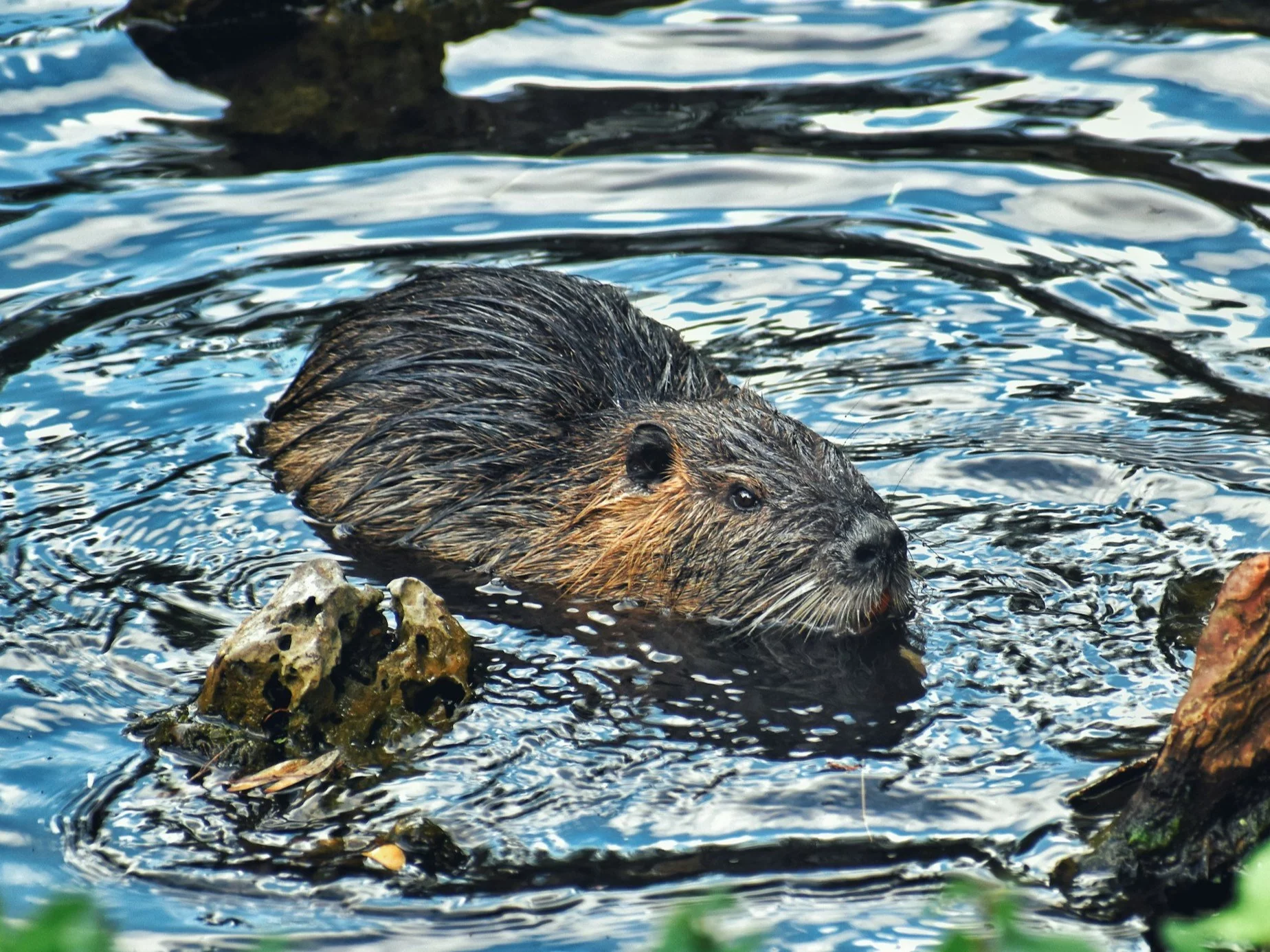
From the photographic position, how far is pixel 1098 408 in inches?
241

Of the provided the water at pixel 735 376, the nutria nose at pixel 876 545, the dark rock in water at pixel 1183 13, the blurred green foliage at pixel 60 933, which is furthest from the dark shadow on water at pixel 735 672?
the dark rock in water at pixel 1183 13

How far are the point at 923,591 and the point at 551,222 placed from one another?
133 inches

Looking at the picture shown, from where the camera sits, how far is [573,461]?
5523 millimetres

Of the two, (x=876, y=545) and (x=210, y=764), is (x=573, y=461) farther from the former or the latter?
(x=210, y=764)

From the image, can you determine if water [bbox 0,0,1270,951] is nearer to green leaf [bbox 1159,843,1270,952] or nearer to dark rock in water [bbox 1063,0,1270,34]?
dark rock in water [bbox 1063,0,1270,34]

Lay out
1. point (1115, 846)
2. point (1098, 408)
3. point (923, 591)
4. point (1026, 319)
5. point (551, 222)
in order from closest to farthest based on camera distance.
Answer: point (1115, 846)
point (923, 591)
point (1098, 408)
point (1026, 319)
point (551, 222)

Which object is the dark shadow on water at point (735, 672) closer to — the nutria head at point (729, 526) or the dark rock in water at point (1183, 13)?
the nutria head at point (729, 526)

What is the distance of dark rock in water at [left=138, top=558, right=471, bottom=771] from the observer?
4.33 metres

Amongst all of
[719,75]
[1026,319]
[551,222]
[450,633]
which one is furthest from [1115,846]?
[719,75]

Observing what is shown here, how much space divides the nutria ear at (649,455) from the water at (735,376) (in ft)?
1.88

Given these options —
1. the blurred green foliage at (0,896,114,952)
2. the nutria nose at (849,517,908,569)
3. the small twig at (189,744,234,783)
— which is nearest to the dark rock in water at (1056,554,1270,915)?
the nutria nose at (849,517,908,569)

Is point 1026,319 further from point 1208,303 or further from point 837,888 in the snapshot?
point 837,888

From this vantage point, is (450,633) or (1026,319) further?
(1026,319)

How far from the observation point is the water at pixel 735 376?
3.84m
